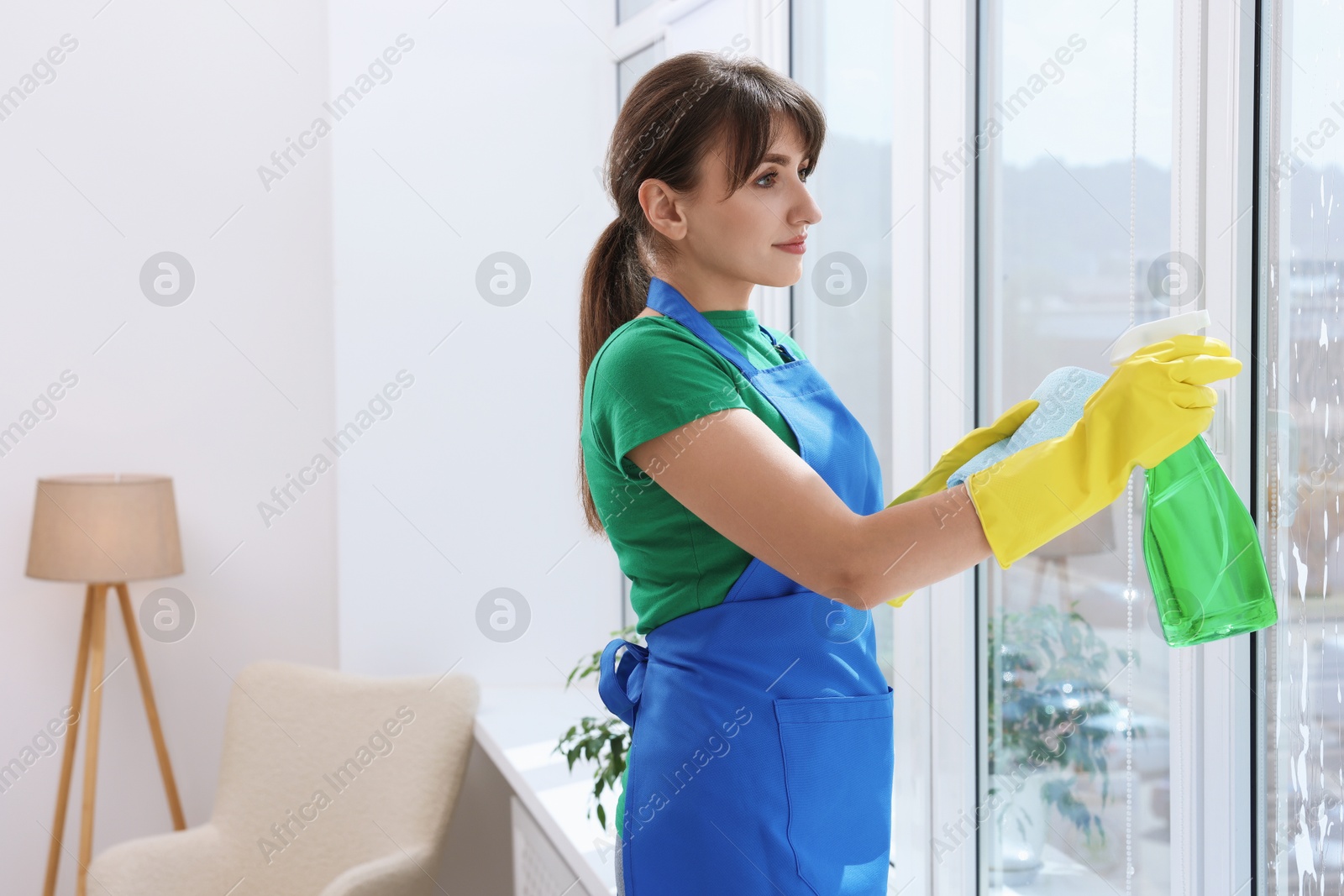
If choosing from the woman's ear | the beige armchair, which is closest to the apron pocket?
the woman's ear

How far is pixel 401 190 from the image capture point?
2.65 meters

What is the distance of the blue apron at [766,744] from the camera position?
0.91m

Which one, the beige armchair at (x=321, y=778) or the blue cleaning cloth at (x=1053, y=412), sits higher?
the blue cleaning cloth at (x=1053, y=412)

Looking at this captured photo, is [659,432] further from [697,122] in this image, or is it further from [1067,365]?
[1067,365]

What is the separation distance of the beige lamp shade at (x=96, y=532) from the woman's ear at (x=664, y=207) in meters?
1.82

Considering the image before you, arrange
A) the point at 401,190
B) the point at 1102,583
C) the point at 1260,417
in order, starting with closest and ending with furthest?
the point at 1260,417 → the point at 1102,583 → the point at 401,190

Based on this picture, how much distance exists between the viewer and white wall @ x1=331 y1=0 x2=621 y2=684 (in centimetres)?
265

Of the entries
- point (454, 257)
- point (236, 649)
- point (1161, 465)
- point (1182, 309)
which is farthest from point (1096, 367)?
point (236, 649)

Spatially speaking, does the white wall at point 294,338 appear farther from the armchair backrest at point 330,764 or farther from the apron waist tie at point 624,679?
the apron waist tie at point 624,679

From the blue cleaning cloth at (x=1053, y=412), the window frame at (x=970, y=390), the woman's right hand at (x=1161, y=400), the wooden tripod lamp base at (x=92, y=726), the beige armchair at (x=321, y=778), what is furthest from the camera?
the wooden tripod lamp base at (x=92, y=726)

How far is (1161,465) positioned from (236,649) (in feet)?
8.21

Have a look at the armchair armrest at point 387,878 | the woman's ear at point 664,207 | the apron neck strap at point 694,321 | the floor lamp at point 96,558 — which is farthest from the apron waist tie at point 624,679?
the floor lamp at point 96,558

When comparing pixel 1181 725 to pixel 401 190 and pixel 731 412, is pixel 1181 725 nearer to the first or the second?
→ pixel 731 412

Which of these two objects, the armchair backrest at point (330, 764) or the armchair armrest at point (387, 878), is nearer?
the armchair armrest at point (387, 878)
